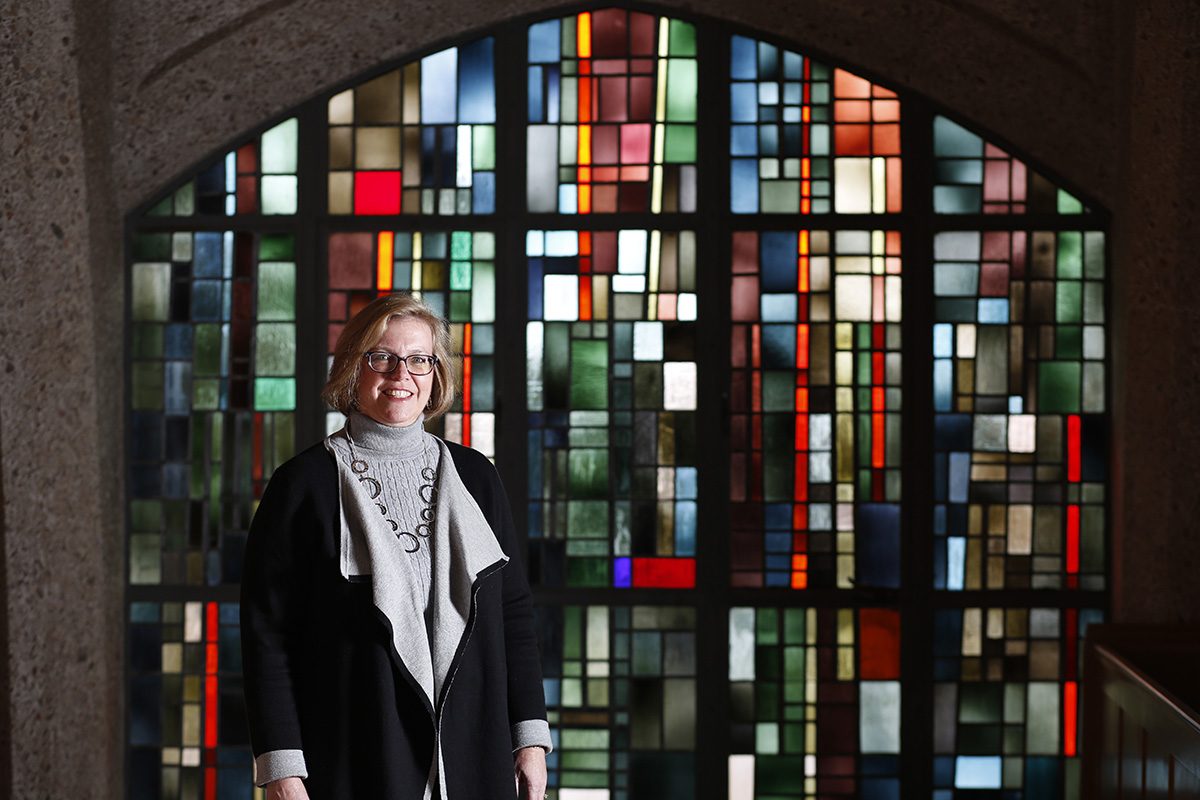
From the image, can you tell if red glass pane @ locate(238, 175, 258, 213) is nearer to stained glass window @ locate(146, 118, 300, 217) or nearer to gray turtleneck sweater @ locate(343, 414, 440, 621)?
stained glass window @ locate(146, 118, 300, 217)

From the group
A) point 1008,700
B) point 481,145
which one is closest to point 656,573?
point 1008,700

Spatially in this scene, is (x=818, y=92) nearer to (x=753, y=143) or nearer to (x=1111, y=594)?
(x=753, y=143)

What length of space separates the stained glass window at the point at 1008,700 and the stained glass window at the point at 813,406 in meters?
0.36

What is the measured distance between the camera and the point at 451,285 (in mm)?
4223

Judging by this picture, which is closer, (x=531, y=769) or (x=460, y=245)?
(x=531, y=769)

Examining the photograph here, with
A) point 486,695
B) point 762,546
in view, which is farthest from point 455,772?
point 762,546

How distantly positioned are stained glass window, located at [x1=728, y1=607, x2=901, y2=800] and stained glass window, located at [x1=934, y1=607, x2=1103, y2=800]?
0.16 m

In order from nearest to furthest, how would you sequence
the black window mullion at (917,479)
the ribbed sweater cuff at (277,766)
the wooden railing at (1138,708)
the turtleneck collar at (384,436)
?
the ribbed sweater cuff at (277,766)
the turtleneck collar at (384,436)
the wooden railing at (1138,708)
the black window mullion at (917,479)

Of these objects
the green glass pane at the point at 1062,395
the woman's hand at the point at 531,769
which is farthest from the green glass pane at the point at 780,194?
the woman's hand at the point at 531,769

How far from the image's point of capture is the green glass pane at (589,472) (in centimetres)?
421

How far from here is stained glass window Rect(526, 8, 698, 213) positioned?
422 centimetres

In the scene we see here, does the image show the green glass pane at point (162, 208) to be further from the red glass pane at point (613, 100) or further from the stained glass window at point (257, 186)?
the red glass pane at point (613, 100)

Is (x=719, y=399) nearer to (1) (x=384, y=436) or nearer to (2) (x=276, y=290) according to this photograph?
(2) (x=276, y=290)

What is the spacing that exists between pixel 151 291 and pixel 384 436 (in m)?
2.21
